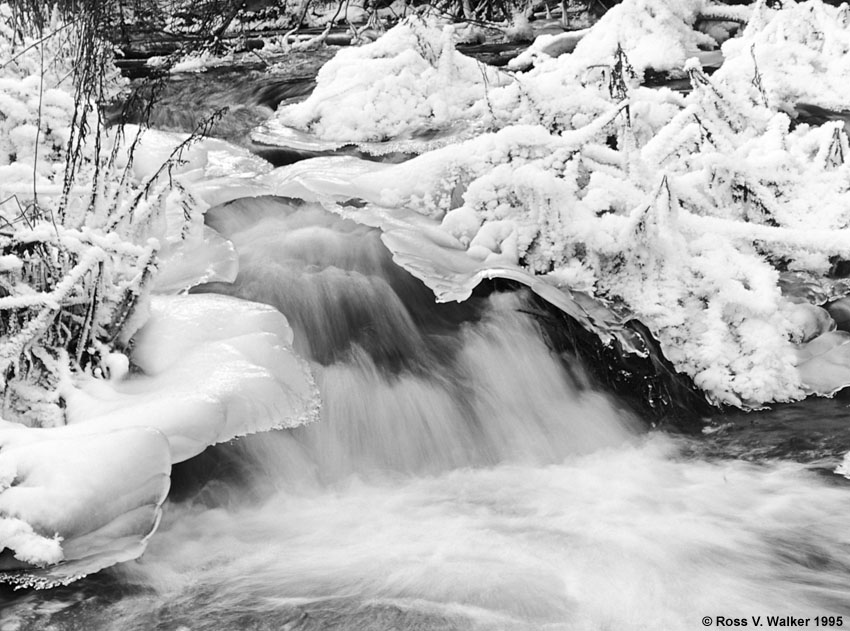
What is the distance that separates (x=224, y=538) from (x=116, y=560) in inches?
20.7

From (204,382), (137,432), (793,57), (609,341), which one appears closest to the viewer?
(137,432)

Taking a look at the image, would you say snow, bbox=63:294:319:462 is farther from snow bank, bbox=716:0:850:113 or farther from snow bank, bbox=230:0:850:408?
snow bank, bbox=716:0:850:113

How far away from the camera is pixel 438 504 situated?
2.98 m

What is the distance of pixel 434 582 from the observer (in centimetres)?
241

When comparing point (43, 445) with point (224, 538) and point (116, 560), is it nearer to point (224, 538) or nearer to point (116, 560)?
point (116, 560)

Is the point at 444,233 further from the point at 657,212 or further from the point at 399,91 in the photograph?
the point at 399,91

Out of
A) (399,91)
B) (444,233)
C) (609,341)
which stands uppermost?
(399,91)

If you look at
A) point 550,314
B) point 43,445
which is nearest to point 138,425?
point 43,445

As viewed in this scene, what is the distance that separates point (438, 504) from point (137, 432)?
112cm

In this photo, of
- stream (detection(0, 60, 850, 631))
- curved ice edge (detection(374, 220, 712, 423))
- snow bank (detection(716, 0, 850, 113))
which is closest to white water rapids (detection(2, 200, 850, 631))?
stream (detection(0, 60, 850, 631))

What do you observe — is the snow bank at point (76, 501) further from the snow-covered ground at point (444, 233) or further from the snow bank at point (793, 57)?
the snow bank at point (793, 57)

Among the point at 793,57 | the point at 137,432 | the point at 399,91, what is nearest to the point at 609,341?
the point at 137,432

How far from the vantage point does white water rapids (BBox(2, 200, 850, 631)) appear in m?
2.31

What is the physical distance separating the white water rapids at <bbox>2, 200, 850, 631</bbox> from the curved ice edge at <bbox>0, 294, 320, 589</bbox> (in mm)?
174
